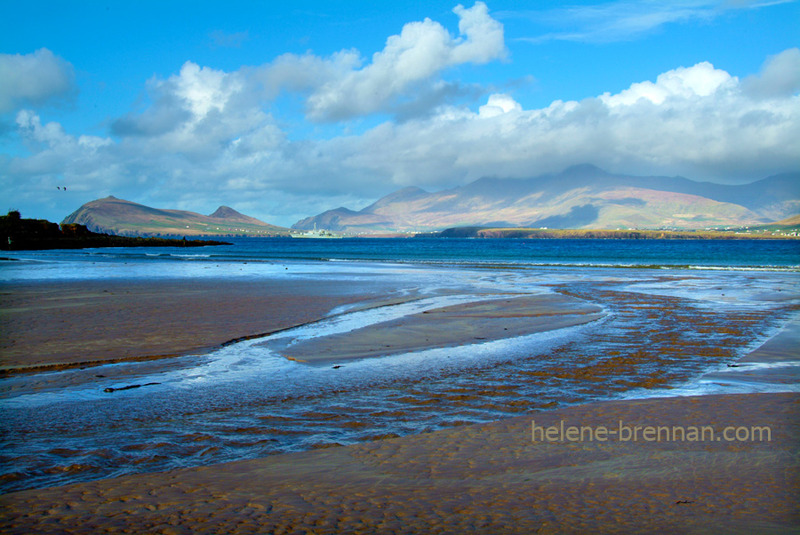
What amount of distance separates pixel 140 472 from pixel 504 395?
5.71 m

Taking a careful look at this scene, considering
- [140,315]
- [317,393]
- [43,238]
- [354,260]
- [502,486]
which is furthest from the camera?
[43,238]

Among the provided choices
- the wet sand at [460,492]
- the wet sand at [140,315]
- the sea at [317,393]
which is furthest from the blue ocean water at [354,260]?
the wet sand at [460,492]

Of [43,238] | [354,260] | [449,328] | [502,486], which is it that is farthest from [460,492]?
[43,238]

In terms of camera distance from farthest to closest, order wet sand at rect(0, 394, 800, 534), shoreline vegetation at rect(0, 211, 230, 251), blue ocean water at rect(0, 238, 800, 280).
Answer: shoreline vegetation at rect(0, 211, 230, 251) → blue ocean water at rect(0, 238, 800, 280) → wet sand at rect(0, 394, 800, 534)

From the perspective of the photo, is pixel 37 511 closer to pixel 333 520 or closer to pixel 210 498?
pixel 210 498

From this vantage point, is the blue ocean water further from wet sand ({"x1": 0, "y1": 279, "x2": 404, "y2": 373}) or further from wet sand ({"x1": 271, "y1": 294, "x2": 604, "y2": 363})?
wet sand ({"x1": 271, "y1": 294, "x2": 604, "y2": 363})

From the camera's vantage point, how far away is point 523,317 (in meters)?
19.0

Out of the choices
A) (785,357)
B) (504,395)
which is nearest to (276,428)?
(504,395)

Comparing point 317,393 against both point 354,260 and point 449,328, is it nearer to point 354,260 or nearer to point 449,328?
point 449,328

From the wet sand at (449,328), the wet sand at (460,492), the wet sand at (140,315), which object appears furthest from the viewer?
the wet sand at (449,328)

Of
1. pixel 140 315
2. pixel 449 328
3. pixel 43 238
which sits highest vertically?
pixel 43 238

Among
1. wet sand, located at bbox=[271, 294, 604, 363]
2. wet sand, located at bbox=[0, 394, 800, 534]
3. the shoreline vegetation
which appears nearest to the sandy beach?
wet sand, located at bbox=[0, 394, 800, 534]

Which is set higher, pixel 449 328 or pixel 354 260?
pixel 354 260

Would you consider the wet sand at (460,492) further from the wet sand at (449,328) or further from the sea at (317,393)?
the wet sand at (449,328)
